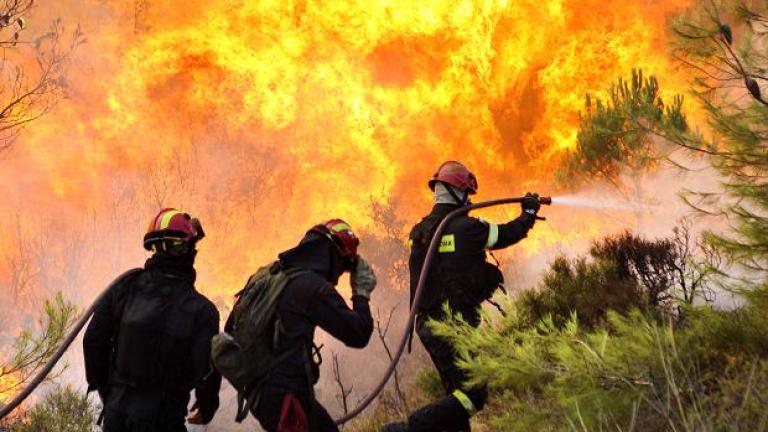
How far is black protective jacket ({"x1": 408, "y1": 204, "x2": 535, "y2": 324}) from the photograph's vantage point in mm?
4316

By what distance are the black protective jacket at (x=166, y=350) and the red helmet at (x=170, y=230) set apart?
4.1 inches

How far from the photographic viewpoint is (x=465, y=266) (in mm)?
4340

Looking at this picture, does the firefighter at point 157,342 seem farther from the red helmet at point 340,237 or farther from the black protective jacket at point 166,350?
the red helmet at point 340,237

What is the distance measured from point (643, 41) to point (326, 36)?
44.0 ft

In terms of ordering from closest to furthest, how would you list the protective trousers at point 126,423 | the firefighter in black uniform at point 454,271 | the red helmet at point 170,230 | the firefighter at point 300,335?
the firefighter at point 300,335 < the protective trousers at point 126,423 < the red helmet at point 170,230 < the firefighter in black uniform at point 454,271

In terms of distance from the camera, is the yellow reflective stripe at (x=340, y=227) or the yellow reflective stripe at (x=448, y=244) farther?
the yellow reflective stripe at (x=448, y=244)

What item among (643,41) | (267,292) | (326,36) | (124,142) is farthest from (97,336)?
(124,142)

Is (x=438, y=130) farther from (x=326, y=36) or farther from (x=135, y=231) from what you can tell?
(x=135, y=231)

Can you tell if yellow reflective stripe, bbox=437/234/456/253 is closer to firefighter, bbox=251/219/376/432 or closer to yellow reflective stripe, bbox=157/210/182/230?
firefighter, bbox=251/219/376/432

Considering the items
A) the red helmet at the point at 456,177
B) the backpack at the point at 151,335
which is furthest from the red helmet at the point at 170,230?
the red helmet at the point at 456,177

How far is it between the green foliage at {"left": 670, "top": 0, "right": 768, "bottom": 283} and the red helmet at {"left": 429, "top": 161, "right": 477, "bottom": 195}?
56.9 inches

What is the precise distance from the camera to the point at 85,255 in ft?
109

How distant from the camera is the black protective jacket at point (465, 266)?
170 inches

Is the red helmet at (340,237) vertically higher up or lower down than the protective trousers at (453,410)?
higher up
